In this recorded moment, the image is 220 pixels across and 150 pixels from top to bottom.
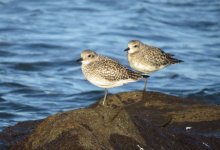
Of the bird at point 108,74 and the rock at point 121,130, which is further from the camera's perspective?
the bird at point 108,74

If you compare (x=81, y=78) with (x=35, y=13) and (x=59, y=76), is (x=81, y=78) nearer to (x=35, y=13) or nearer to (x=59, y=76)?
(x=59, y=76)

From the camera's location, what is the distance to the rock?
8.51 meters

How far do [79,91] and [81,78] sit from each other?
143 cm

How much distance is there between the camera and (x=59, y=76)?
19672 millimetres

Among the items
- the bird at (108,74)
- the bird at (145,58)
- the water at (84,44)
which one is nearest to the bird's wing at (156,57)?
the bird at (145,58)

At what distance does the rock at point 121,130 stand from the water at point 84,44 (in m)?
4.27

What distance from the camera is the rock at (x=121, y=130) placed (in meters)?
8.51

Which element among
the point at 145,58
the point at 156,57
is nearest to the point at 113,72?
the point at 145,58

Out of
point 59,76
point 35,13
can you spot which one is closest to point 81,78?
point 59,76

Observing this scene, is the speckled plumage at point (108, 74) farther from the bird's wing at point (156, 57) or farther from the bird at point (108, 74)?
the bird's wing at point (156, 57)

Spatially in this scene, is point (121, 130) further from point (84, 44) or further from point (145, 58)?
point (84, 44)

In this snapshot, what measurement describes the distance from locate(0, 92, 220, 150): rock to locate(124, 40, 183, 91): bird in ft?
5.98

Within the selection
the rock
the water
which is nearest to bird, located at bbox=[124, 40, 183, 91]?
the rock

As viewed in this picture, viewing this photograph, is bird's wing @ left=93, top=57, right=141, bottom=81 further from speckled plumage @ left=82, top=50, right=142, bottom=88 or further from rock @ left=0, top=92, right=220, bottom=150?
rock @ left=0, top=92, right=220, bottom=150
